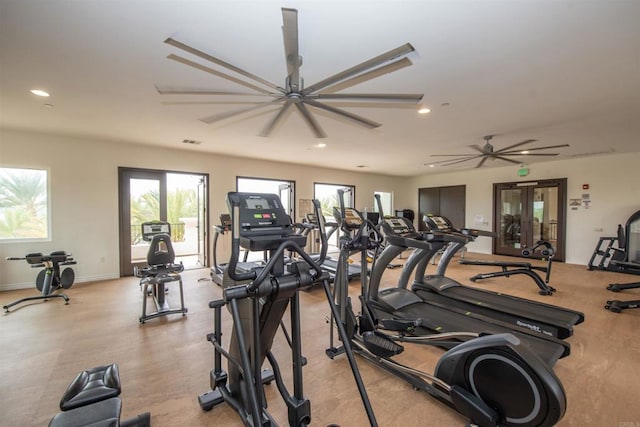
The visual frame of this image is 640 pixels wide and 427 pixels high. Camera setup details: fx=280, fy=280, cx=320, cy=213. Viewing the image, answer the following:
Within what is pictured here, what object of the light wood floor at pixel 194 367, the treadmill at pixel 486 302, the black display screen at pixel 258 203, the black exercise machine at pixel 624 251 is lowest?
the light wood floor at pixel 194 367

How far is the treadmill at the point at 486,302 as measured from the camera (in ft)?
9.88

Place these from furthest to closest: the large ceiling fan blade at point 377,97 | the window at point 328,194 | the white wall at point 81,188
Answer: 1. the window at point 328,194
2. the white wall at point 81,188
3. the large ceiling fan blade at point 377,97

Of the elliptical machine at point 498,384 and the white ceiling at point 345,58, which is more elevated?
the white ceiling at point 345,58

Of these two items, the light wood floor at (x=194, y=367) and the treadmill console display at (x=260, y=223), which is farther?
the light wood floor at (x=194, y=367)

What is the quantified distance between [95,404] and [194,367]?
0.92 meters

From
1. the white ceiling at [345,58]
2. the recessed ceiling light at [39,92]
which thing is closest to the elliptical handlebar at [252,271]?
the white ceiling at [345,58]

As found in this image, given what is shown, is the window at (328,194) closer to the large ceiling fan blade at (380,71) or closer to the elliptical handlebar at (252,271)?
the large ceiling fan blade at (380,71)

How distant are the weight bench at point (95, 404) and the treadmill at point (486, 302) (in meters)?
3.10

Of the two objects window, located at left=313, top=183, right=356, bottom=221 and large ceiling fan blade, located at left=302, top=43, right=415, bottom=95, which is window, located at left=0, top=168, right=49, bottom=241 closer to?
large ceiling fan blade, located at left=302, top=43, right=415, bottom=95

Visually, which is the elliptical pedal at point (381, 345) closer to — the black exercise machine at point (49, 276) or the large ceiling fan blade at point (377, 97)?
the large ceiling fan blade at point (377, 97)

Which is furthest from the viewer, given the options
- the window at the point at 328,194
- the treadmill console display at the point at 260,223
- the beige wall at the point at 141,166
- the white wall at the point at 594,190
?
the window at the point at 328,194

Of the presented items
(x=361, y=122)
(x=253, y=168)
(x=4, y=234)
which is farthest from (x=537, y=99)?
(x=4, y=234)

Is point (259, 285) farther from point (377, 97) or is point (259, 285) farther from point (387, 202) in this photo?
point (387, 202)

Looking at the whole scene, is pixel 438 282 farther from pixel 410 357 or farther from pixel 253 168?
pixel 253 168
